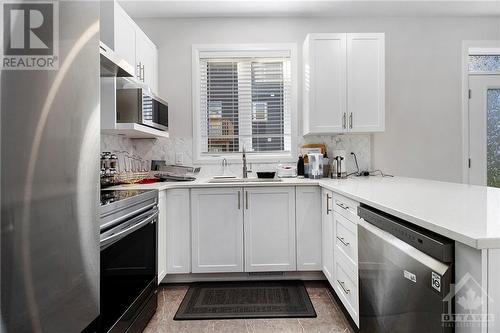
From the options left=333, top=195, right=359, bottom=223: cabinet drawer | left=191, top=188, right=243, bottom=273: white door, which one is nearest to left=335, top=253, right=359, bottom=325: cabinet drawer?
left=333, top=195, right=359, bottom=223: cabinet drawer

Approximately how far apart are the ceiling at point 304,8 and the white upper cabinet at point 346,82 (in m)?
0.43

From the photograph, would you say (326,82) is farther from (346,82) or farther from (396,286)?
(396,286)

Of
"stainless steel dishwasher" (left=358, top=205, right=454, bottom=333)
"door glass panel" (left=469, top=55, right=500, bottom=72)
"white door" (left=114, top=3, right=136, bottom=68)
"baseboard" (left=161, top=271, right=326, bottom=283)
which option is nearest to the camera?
"stainless steel dishwasher" (left=358, top=205, right=454, bottom=333)

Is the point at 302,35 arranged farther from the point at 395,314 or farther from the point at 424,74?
the point at 395,314

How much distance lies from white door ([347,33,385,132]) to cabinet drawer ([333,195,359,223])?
3.37 feet

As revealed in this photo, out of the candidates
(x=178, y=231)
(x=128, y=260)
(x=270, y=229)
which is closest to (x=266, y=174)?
(x=270, y=229)

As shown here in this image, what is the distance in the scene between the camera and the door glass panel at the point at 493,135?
10.7ft

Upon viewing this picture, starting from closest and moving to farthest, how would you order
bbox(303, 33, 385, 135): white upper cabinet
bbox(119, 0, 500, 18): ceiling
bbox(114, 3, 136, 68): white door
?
bbox(114, 3, 136, 68): white door → bbox(303, 33, 385, 135): white upper cabinet → bbox(119, 0, 500, 18): ceiling

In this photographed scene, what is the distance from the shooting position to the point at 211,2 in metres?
2.92

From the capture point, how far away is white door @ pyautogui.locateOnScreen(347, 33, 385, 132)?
2826 millimetres

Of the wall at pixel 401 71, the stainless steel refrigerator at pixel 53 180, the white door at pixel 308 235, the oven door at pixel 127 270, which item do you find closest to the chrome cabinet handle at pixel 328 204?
the white door at pixel 308 235

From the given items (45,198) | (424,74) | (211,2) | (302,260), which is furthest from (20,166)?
(424,74)

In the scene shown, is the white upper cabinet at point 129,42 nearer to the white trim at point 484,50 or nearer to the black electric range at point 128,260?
the black electric range at point 128,260

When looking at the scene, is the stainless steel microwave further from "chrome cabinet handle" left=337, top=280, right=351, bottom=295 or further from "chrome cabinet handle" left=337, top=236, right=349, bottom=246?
"chrome cabinet handle" left=337, top=280, right=351, bottom=295
